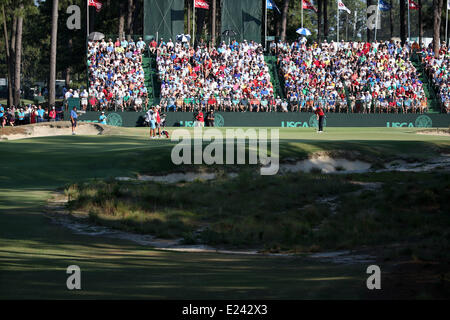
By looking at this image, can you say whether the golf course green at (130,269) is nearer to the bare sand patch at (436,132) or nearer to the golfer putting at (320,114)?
the golfer putting at (320,114)

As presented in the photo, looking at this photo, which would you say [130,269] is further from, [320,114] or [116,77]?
[116,77]

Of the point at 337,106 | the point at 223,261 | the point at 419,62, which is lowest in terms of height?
the point at 223,261

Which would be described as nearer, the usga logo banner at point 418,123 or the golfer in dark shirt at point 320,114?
the golfer in dark shirt at point 320,114

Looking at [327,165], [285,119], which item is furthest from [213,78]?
[327,165]

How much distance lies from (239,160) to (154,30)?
39237mm

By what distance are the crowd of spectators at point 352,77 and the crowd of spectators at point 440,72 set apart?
5.56ft

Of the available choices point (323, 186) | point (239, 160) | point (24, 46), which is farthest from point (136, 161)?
point (24, 46)

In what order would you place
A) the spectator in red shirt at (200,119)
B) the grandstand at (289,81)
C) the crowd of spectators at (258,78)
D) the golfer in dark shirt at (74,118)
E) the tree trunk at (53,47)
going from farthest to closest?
1. the tree trunk at (53,47)
2. the grandstand at (289,81)
3. the crowd of spectators at (258,78)
4. the spectator in red shirt at (200,119)
5. the golfer in dark shirt at (74,118)

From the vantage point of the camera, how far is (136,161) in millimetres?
26984

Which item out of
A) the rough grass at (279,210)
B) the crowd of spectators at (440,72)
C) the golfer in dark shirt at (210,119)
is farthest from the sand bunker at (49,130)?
the crowd of spectators at (440,72)

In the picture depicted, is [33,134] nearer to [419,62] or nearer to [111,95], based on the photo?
[111,95]

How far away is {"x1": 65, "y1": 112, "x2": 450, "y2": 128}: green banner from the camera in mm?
51406

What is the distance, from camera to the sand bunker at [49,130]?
4100 centimetres

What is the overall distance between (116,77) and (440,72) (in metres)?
28.3
